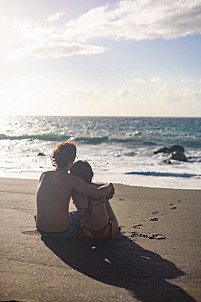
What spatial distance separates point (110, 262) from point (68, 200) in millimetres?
877

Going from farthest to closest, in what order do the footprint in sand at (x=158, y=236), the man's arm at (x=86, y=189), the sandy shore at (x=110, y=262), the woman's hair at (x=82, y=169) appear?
the footprint in sand at (x=158, y=236) → the woman's hair at (x=82, y=169) → the man's arm at (x=86, y=189) → the sandy shore at (x=110, y=262)

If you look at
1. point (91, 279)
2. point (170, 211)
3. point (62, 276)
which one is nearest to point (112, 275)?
point (91, 279)

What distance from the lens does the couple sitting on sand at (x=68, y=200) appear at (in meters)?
3.56

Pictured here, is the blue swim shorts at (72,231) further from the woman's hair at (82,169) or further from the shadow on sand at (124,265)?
the woman's hair at (82,169)

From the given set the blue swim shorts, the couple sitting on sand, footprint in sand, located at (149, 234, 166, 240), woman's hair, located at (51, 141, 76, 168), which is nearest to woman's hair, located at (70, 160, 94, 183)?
the couple sitting on sand

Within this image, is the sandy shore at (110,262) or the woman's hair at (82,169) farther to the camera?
the woman's hair at (82,169)

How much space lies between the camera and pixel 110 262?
310 cm

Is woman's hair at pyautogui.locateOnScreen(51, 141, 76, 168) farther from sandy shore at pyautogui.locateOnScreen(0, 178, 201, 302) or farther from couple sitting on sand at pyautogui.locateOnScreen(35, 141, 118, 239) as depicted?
sandy shore at pyautogui.locateOnScreen(0, 178, 201, 302)

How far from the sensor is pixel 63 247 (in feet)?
11.5

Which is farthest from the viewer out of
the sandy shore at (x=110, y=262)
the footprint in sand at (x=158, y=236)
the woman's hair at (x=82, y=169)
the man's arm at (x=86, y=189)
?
the footprint in sand at (x=158, y=236)

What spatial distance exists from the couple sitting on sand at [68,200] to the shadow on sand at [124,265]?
0.13m

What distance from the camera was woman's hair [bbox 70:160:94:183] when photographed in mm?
3662

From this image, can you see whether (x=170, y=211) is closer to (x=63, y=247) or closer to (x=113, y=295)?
(x=63, y=247)

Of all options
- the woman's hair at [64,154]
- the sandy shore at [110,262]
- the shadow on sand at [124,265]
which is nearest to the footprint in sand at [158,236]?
the sandy shore at [110,262]
